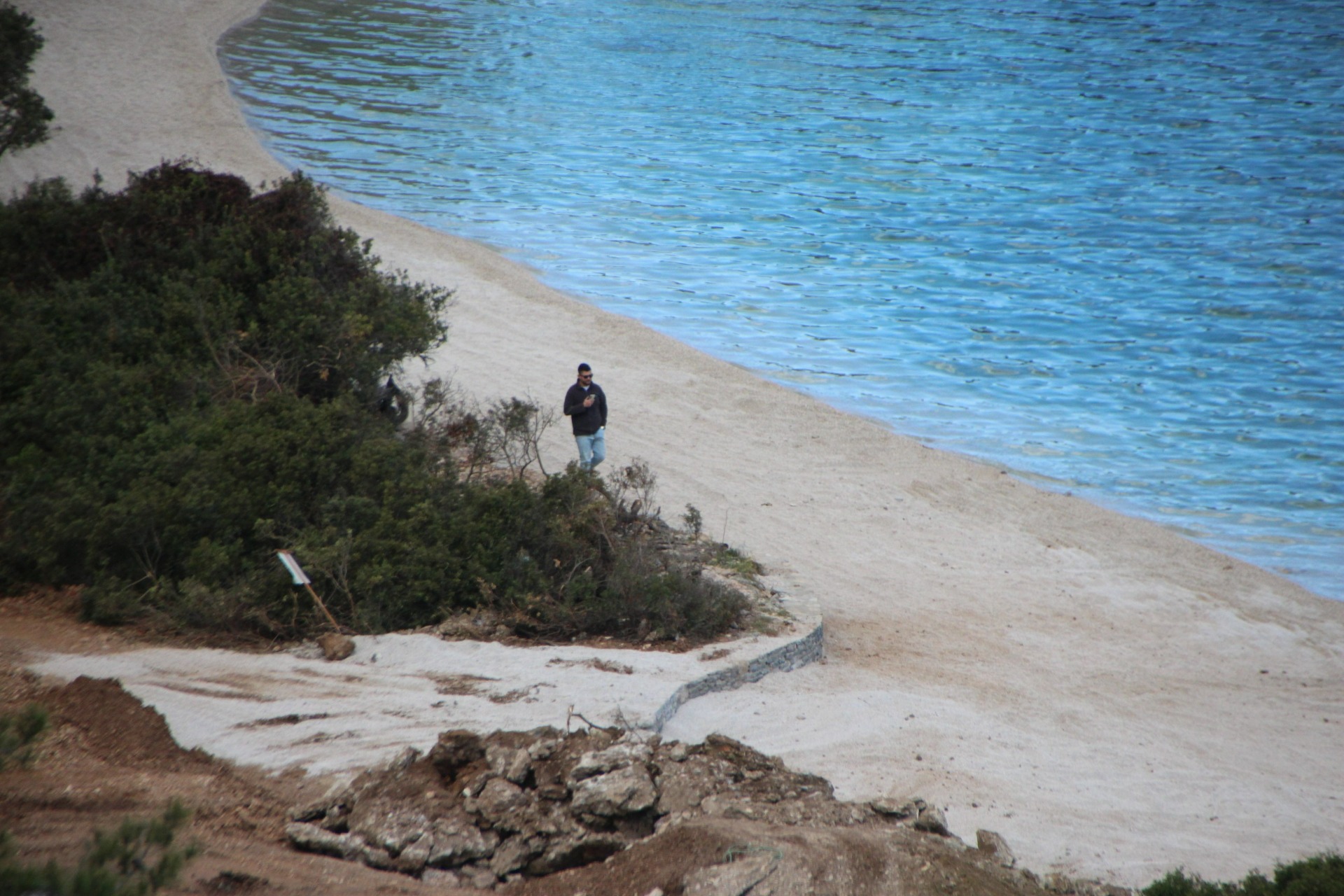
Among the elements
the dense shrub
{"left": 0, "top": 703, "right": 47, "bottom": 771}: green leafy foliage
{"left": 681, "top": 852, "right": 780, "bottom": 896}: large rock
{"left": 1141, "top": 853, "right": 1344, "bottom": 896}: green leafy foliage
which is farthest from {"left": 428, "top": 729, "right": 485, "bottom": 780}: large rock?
{"left": 1141, "top": 853, "right": 1344, "bottom": 896}: green leafy foliage

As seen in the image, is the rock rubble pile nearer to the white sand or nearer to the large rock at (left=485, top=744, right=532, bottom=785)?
the large rock at (left=485, top=744, right=532, bottom=785)

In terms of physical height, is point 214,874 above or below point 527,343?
below

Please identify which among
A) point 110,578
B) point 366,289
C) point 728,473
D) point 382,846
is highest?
point 366,289

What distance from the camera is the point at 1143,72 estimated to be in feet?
172

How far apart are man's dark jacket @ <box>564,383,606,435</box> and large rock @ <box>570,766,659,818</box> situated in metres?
7.41

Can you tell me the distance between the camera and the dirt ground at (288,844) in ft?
15.1

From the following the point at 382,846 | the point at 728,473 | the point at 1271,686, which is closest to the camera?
the point at 382,846

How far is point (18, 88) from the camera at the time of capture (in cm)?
1605

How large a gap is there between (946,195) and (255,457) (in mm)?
31696

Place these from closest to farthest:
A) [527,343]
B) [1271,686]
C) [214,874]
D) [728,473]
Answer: [214,874] → [1271,686] → [728,473] → [527,343]

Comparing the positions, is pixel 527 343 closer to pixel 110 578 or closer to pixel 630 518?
pixel 630 518

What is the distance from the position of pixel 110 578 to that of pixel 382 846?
4.04 m

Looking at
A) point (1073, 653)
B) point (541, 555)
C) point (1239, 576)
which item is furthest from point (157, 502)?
point (1239, 576)

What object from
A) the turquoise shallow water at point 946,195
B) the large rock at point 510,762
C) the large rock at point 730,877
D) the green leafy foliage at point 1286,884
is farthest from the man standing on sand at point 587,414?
the green leafy foliage at point 1286,884
